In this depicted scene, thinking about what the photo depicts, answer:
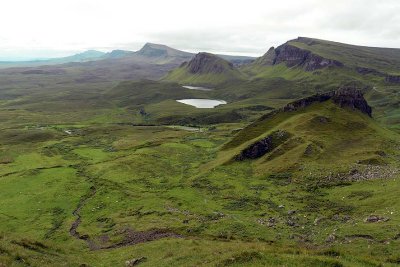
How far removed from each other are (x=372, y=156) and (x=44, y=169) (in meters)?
95.1

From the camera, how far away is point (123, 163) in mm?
120438

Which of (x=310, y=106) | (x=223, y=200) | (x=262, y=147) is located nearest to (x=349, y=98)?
(x=310, y=106)

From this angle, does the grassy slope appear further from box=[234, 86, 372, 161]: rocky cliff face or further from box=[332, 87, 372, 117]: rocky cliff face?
box=[332, 87, 372, 117]: rocky cliff face

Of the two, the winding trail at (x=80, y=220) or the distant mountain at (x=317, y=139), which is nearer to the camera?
the winding trail at (x=80, y=220)

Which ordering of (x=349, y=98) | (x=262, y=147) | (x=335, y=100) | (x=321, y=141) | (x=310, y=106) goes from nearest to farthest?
(x=321, y=141), (x=262, y=147), (x=310, y=106), (x=335, y=100), (x=349, y=98)

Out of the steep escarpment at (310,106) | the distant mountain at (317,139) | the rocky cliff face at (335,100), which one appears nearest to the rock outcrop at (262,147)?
the distant mountain at (317,139)

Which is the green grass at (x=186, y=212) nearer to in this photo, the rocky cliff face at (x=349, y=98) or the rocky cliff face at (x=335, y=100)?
the rocky cliff face at (x=335, y=100)

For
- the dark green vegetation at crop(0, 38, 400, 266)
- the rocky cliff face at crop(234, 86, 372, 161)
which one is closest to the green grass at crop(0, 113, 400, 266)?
the dark green vegetation at crop(0, 38, 400, 266)

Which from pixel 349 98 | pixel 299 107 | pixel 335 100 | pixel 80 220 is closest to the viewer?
pixel 80 220

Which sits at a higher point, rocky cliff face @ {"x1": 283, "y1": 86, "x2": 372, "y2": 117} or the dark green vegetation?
rocky cliff face @ {"x1": 283, "y1": 86, "x2": 372, "y2": 117}

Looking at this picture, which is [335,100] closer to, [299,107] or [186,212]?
[299,107]

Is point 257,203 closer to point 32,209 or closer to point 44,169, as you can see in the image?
point 32,209

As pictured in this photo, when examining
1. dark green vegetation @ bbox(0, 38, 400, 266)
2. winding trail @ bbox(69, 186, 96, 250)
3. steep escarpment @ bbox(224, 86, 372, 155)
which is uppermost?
steep escarpment @ bbox(224, 86, 372, 155)

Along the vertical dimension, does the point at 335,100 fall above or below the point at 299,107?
above
